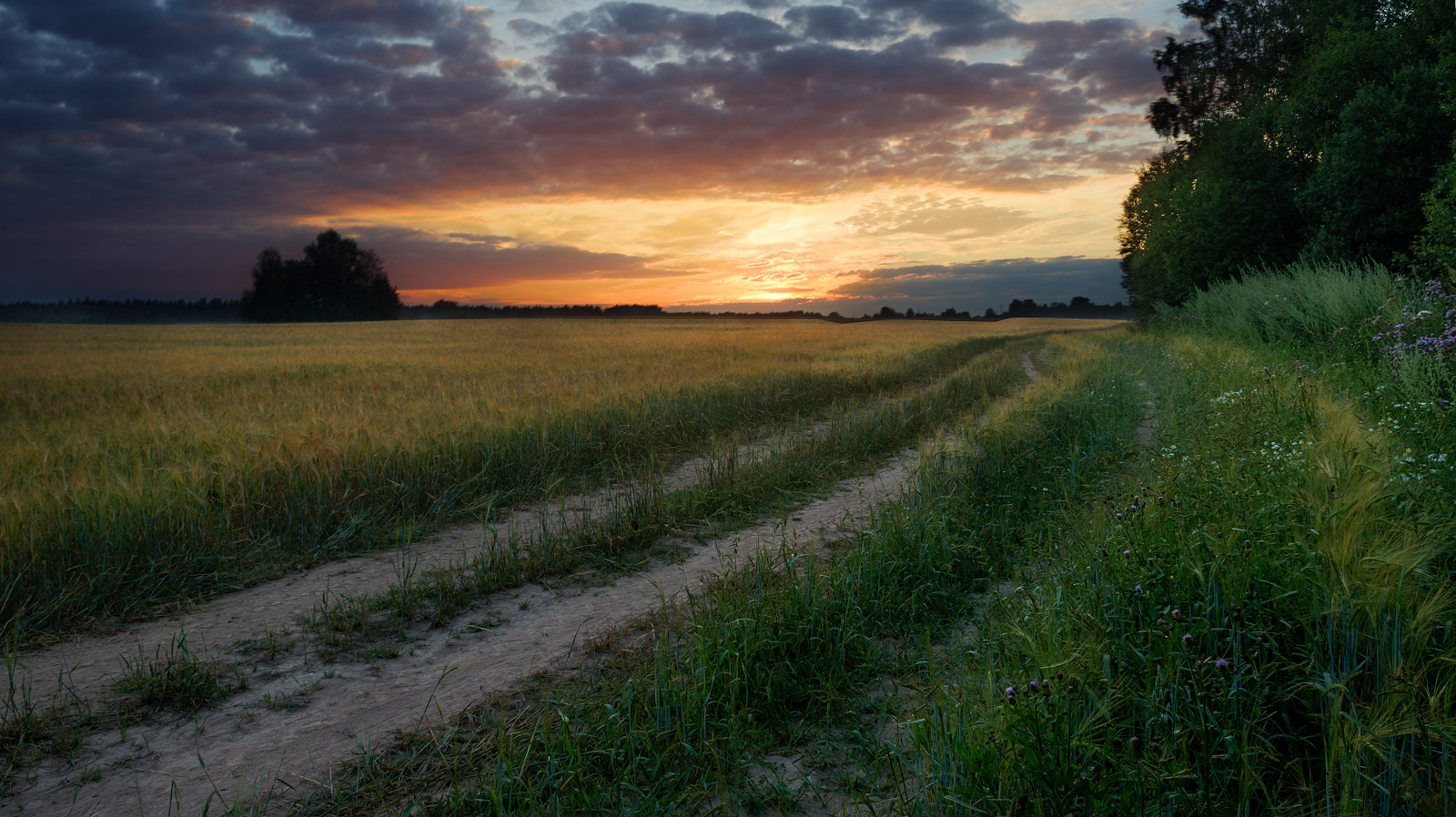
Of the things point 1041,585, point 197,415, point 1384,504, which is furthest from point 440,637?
point 197,415

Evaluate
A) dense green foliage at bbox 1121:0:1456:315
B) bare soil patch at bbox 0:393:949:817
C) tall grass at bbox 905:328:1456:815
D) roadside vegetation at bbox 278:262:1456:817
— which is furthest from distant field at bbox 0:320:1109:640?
dense green foliage at bbox 1121:0:1456:315

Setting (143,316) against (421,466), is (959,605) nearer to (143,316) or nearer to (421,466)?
(421,466)

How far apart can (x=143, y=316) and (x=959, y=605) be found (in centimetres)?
11103

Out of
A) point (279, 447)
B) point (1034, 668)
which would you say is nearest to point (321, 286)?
point (279, 447)

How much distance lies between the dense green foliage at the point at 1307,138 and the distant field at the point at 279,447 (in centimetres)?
1853

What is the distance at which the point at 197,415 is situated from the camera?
29.3 ft

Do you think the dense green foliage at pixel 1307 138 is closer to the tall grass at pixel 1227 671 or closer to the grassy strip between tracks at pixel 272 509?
the tall grass at pixel 1227 671

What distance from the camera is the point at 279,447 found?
274 inches

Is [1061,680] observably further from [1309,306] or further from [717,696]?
[1309,306]

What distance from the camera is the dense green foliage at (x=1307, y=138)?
19.3m

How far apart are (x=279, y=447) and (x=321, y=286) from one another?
320 feet

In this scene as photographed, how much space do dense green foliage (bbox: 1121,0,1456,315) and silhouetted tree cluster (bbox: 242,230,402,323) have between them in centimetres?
9379

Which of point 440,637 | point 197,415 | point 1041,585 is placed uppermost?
point 197,415

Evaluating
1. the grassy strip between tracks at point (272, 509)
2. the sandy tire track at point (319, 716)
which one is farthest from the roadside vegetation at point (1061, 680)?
the grassy strip between tracks at point (272, 509)
